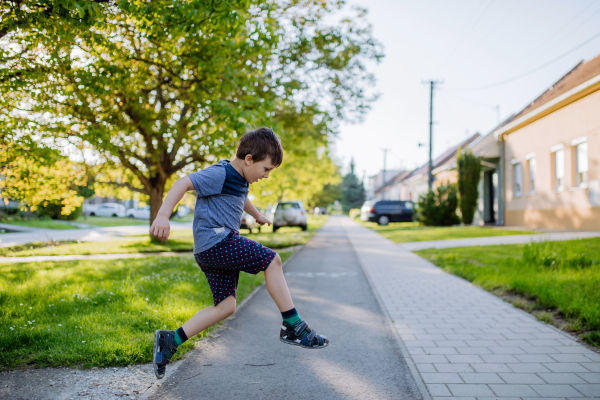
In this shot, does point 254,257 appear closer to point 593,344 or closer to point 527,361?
point 527,361

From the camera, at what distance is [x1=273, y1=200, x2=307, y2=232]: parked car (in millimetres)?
24844

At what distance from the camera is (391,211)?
30.7m

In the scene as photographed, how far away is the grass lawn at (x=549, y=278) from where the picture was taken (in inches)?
195

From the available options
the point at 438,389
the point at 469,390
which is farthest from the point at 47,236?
the point at 469,390

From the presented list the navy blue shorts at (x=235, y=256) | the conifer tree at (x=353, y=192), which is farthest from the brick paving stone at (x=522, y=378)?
the conifer tree at (x=353, y=192)

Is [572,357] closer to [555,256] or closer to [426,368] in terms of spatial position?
[426,368]

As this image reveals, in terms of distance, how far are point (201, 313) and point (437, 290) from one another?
198 inches

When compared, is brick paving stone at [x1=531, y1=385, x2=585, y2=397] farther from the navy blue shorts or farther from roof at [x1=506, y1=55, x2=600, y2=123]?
roof at [x1=506, y1=55, x2=600, y2=123]

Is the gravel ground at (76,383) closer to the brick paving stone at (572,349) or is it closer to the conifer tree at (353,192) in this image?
the brick paving stone at (572,349)

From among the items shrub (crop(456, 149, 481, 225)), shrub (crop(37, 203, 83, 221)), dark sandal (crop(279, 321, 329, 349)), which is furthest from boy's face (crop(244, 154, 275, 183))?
shrub (crop(37, 203, 83, 221))

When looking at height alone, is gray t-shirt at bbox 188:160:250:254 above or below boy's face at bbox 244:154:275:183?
below

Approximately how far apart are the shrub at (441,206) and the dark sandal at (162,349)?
23.2 metres

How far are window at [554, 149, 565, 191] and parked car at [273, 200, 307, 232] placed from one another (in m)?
12.9

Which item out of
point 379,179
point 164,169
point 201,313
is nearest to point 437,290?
point 201,313
